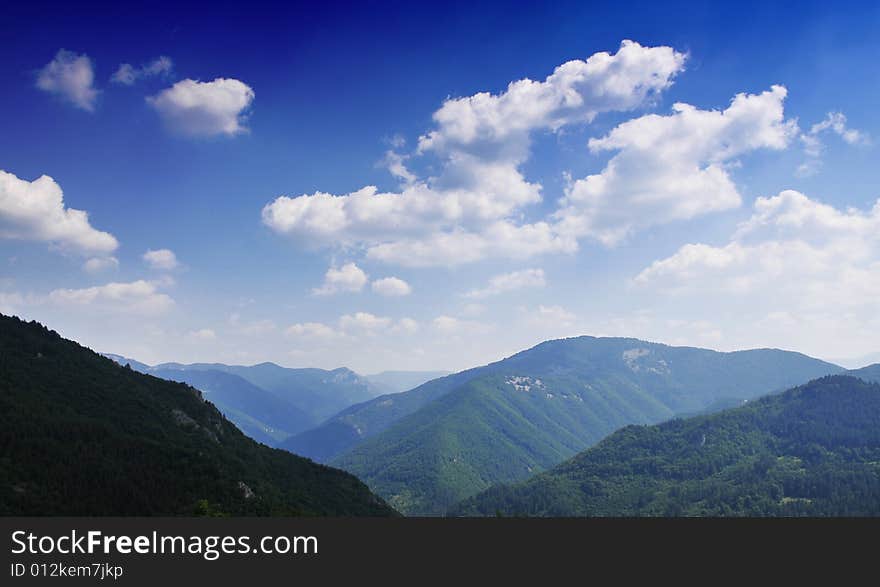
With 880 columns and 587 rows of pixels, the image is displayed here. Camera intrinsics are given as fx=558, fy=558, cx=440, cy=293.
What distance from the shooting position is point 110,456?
450 ft

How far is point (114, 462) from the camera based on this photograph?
442 ft

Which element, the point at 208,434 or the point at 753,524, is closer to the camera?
the point at 753,524

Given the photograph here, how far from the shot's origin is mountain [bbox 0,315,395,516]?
120 metres

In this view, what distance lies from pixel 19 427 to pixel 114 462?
2431 cm

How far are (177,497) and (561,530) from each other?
11063 cm

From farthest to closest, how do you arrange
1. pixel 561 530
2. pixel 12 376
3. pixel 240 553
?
pixel 12 376 → pixel 561 530 → pixel 240 553

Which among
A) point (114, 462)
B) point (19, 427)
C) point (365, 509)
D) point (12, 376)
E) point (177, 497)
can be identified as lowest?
point (365, 509)

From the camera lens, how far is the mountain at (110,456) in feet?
394

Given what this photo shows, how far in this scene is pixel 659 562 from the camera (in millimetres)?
49906

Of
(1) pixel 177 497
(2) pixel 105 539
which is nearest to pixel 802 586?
(2) pixel 105 539

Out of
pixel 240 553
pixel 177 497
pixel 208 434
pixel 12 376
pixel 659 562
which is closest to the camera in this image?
pixel 240 553

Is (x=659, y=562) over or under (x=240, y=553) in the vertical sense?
under

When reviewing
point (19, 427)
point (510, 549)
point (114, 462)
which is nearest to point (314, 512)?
point (114, 462)

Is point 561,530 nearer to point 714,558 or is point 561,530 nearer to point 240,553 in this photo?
point 714,558
